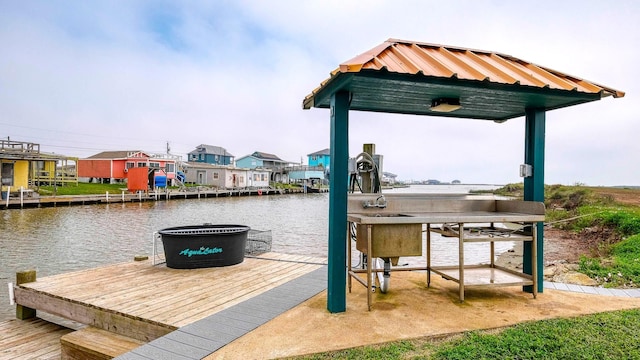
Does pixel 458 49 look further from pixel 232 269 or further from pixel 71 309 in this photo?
pixel 71 309

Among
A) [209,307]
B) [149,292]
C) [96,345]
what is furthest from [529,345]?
[149,292]

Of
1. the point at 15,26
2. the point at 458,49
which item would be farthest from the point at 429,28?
the point at 15,26

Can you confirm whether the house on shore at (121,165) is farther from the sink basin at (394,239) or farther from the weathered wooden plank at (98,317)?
the sink basin at (394,239)

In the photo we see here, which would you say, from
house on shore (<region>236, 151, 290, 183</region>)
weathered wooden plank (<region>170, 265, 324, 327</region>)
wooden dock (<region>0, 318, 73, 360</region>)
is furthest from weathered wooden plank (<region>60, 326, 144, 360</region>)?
house on shore (<region>236, 151, 290, 183</region>)

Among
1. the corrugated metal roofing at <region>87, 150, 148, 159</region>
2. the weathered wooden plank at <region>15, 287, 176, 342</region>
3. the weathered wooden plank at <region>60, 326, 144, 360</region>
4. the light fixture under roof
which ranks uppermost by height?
the corrugated metal roofing at <region>87, 150, 148, 159</region>

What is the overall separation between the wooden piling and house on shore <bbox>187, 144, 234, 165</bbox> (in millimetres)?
62355

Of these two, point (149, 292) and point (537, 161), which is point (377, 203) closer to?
point (537, 161)

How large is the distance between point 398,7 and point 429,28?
1.49m

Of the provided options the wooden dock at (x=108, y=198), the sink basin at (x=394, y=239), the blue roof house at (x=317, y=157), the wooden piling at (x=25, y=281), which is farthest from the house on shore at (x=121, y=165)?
the sink basin at (x=394, y=239)

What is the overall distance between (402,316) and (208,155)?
6563 cm

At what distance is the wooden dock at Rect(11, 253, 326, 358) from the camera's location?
3777 millimetres

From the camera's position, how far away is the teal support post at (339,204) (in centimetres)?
365

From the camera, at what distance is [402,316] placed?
11.6 feet

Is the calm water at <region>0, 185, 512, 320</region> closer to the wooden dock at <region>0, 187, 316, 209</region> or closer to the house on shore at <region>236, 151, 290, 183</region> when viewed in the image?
the wooden dock at <region>0, 187, 316, 209</region>
